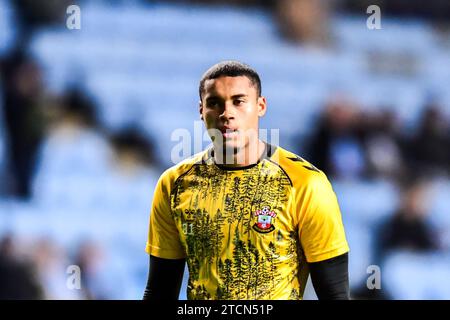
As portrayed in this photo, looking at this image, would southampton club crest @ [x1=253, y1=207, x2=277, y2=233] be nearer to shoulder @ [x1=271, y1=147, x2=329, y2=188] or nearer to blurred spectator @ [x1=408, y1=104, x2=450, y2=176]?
shoulder @ [x1=271, y1=147, x2=329, y2=188]

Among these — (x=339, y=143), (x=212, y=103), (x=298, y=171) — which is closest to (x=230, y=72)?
(x=212, y=103)

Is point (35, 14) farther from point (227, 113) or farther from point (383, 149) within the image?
point (227, 113)

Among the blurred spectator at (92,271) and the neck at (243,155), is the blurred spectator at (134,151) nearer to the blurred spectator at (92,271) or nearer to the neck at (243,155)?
the blurred spectator at (92,271)

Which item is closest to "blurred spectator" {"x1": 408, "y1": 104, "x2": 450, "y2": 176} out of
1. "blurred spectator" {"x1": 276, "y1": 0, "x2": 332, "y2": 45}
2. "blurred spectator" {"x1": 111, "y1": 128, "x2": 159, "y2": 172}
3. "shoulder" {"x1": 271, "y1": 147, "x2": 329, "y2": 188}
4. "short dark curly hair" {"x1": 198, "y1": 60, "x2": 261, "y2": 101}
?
"blurred spectator" {"x1": 276, "y1": 0, "x2": 332, "y2": 45}

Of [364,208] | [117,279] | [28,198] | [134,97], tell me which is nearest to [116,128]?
[134,97]

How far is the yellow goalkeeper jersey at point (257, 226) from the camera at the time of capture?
2.77m

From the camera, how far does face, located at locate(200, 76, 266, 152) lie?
111 inches

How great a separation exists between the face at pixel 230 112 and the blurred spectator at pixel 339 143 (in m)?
2.67

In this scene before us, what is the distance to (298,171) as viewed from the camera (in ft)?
9.50

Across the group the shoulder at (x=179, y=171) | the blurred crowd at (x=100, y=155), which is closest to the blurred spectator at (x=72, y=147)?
the blurred crowd at (x=100, y=155)

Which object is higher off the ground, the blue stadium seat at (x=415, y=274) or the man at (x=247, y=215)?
the man at (x=247, y=215)

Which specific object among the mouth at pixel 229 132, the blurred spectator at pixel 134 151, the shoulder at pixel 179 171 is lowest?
the blurred spectator at pixel 134 151

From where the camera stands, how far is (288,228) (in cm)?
281

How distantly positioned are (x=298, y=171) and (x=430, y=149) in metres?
3.09
